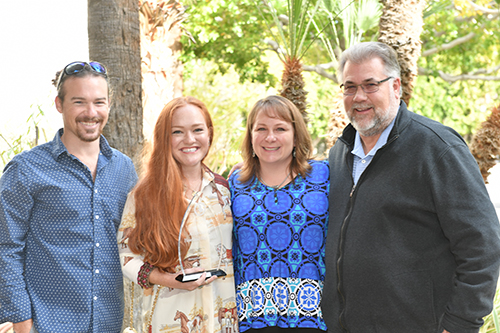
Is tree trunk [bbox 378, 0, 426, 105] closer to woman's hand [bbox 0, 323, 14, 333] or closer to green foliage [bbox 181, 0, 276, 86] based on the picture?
woman's hand [bbox 0, 323, 14, 333]

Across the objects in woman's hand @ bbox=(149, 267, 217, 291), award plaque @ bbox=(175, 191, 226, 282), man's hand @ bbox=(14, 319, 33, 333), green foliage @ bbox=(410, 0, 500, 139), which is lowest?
man's hand @ bbox=(14, 319, 33, 333)

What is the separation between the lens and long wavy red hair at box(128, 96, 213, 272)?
98.7 inches

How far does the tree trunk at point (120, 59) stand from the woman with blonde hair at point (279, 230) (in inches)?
52.6

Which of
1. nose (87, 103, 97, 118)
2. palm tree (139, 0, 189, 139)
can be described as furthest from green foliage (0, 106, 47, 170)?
palm tree (139, 0, 189, 139)

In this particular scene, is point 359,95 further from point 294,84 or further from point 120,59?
point 294,84

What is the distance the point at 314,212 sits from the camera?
268cm

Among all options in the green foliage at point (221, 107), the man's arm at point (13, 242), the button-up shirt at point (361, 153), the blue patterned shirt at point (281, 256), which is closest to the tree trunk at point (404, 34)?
the green foliage at point (221, 107)

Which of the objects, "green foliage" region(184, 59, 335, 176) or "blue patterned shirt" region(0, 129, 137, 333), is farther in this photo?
"green foliage" region(184, 59, 335, 176)

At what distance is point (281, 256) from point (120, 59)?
2128mm

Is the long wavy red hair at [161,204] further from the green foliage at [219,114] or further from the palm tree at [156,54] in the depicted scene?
the green foliage at [219,114]

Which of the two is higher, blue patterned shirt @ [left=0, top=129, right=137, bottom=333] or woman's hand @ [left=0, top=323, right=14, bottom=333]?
blue patterned shirt @ [left=0, top=129, right=137, bottom=333]

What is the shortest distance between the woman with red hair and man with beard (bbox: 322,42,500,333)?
2.14ft

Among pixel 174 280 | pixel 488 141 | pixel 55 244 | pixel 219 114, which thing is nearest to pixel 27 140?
pixel 55 244

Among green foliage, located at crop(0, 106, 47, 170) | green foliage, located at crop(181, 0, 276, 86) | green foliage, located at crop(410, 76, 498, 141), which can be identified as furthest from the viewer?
green foliage, located at crop(410, 76, 498, 141)
